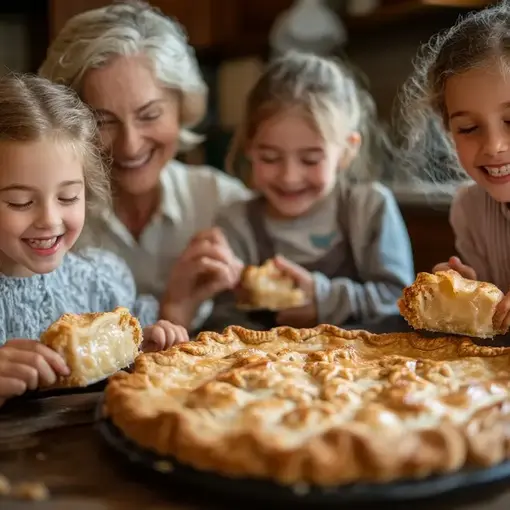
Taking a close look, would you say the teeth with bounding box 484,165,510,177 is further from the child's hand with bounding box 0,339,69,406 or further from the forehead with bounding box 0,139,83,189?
the child's hand with bounding box 0,339,69,406

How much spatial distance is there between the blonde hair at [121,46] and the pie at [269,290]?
557 mm

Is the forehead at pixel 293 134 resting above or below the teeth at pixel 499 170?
above

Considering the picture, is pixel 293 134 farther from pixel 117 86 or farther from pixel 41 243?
pixel 41 243

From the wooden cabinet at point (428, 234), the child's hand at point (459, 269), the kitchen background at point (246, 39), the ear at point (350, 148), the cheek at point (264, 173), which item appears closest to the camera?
the child's hand at point (459, 269)

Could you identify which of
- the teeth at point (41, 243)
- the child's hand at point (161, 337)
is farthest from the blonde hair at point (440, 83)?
the teeth at point (41, 243)

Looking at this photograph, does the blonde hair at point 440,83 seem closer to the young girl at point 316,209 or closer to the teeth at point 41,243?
the young girl at point 316,209

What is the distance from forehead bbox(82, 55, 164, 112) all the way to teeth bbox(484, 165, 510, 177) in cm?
84

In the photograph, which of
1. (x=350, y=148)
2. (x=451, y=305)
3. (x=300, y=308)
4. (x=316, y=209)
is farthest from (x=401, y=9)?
(x=451, y=305)

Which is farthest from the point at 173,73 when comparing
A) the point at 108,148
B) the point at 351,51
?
the point at 351,51

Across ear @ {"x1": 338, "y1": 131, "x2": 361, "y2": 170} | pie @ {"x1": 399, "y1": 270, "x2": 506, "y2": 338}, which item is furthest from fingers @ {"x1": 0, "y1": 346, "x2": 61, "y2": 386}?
ear @ {"x1": 338, "y1": 131, "x2": 361, "y2": 170}

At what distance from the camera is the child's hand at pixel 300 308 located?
184 cm

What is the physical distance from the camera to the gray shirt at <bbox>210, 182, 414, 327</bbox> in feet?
6.56

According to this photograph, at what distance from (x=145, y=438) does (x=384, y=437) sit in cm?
29

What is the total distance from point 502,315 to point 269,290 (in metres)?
0.62
